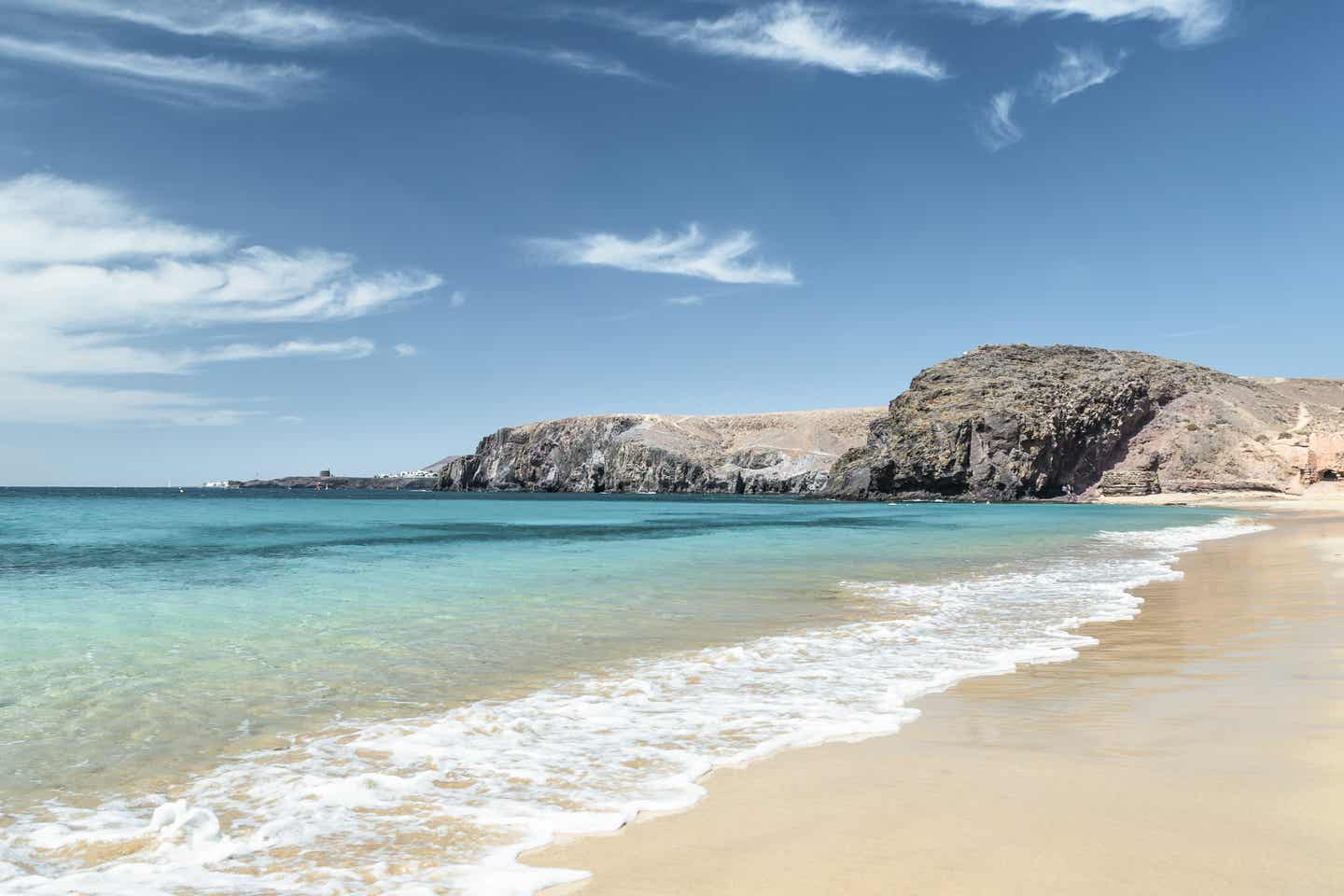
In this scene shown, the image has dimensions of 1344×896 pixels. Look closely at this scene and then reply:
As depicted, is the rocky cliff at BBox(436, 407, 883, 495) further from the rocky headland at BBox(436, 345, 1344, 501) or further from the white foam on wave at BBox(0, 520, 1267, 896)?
the white foam on wave at BBox(0, 520, 1267, 896)

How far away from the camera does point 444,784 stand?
437cm

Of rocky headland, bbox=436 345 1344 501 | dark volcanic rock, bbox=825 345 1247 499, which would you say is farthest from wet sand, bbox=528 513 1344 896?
rocky headland, bbox=436 345 1344 501

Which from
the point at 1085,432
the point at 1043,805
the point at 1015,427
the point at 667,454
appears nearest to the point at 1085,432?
the point at 1085,432

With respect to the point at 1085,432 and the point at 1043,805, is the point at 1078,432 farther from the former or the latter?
the point at 1043,805

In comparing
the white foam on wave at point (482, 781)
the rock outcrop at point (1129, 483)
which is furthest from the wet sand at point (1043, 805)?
the rock outcrop at point (1129, 483)

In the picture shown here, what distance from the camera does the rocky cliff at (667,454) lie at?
135 m

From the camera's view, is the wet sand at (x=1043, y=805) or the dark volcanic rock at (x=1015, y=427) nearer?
the wet sand at (x=1043, y=805)

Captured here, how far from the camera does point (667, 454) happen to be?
141875 millimetres

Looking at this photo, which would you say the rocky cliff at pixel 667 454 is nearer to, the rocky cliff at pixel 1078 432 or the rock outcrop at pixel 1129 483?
the rocky cliff at pixel 1078 432

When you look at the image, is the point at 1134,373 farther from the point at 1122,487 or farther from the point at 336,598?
the point at 336,598

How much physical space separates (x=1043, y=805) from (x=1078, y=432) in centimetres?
9185

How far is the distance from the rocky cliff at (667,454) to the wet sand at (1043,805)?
120432mm

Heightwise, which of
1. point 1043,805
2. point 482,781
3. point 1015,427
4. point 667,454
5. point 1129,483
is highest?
point 1015,427

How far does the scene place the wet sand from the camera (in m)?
2.97
